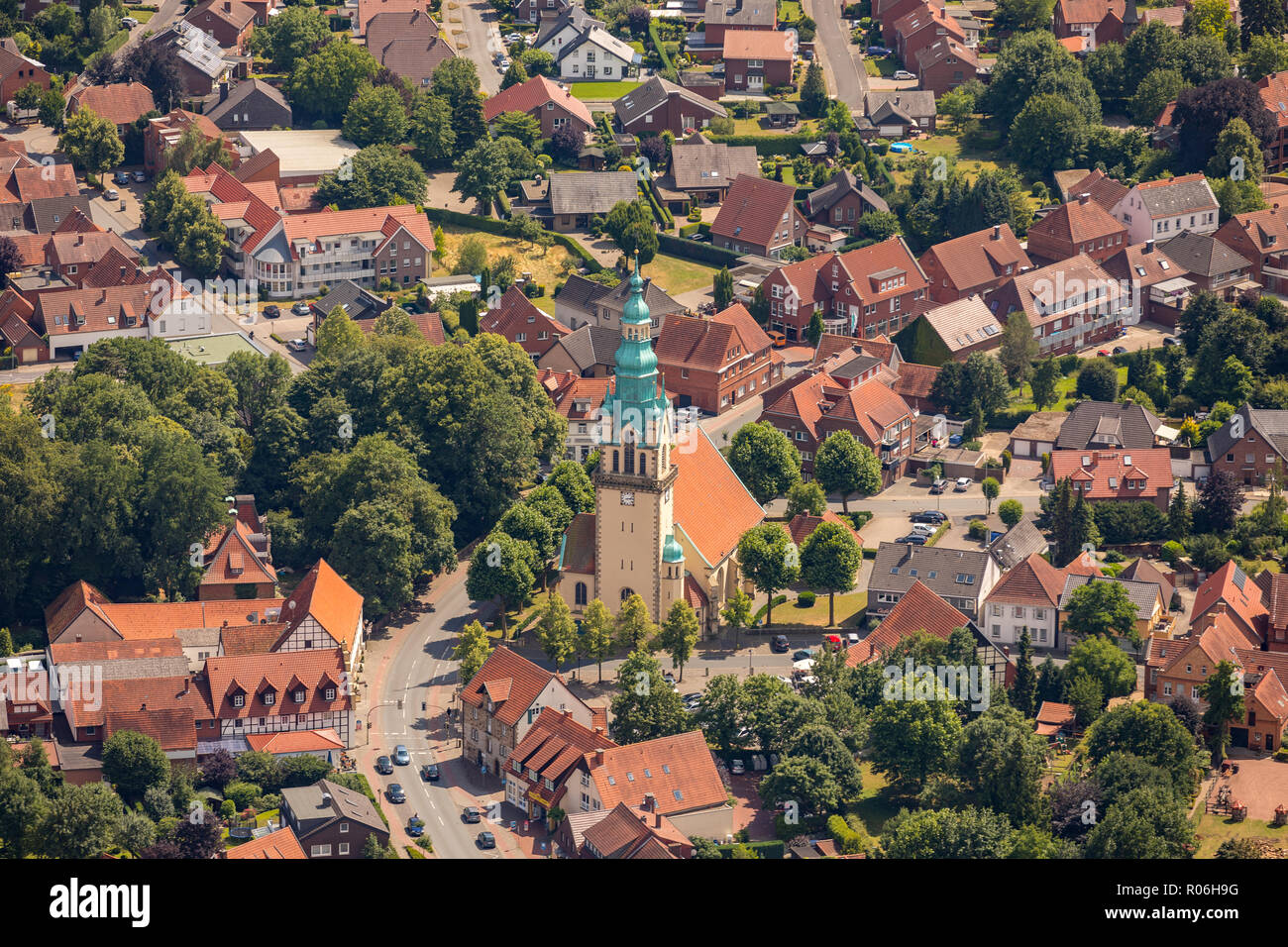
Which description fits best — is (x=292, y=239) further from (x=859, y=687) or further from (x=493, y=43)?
(x=859, y=687)

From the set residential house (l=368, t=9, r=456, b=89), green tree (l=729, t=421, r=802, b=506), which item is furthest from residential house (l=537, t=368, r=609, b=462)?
residential house (l=368, t=9, r=456, b=89)

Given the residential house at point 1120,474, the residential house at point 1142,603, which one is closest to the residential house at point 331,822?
the residential house at point 1142,603

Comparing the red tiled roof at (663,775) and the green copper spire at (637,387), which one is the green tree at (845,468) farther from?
the red tiled roof at (663,775)

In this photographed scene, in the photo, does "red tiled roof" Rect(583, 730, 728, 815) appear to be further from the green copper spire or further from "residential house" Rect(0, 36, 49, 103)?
"residential house" Rect(0, 36, 49, 103)

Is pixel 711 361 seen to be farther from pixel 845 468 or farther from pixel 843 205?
pixel 843 205
